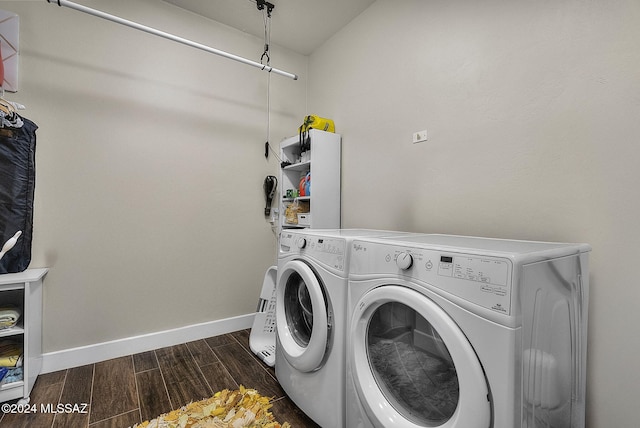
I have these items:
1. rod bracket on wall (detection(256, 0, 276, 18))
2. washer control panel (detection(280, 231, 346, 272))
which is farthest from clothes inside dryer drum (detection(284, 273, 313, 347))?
rod bracket on wall (detection(256, 0, 276, 18))

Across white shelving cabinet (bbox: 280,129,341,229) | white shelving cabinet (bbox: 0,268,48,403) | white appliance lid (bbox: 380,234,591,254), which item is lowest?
white shelving cabinet (bbox: 0,268,48,403)

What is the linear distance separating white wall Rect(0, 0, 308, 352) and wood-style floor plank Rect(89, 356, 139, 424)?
0.21m

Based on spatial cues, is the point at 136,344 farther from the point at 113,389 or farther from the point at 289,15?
the point at 289,15

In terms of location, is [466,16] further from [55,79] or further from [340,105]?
[55,79]

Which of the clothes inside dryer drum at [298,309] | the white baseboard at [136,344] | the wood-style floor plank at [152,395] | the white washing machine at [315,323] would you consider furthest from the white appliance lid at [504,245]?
the white baseboard at [136,344]

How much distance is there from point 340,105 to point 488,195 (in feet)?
4.96

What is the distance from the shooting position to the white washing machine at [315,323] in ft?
4.21

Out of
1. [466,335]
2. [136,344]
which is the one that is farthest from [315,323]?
[136,344]

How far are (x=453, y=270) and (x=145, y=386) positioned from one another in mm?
1917

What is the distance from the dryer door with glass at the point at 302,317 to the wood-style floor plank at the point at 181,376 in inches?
22.4

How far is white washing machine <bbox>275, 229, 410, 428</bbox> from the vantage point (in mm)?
1282

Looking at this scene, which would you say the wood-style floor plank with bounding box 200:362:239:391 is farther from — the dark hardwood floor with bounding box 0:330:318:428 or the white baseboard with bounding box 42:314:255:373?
the white baseboard with bounding box 42:314:255:373

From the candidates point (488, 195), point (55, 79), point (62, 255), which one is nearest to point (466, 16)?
point (488, 195)

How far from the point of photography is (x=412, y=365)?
1057 millimetres
